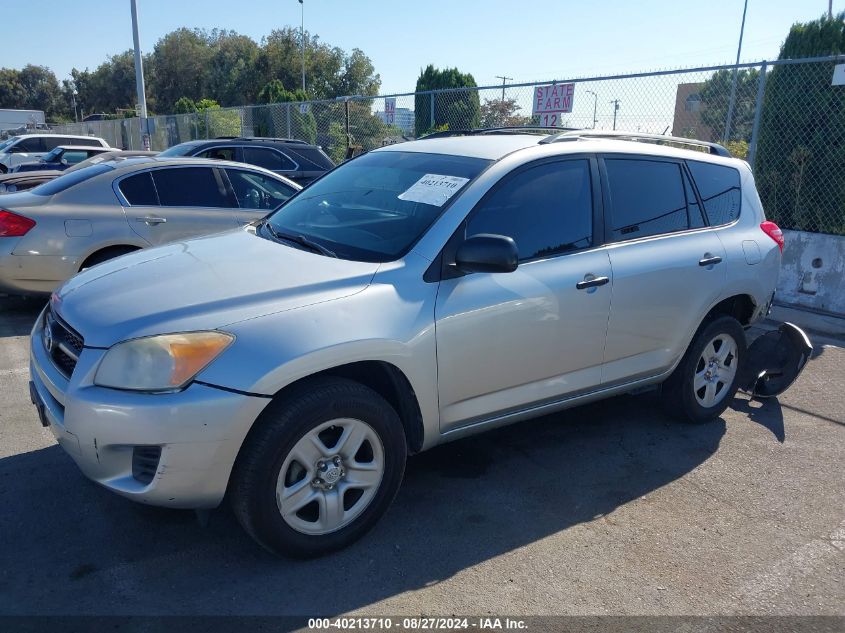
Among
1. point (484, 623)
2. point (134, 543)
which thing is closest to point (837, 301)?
point (484, 623)

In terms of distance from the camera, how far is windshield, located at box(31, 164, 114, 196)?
22.0ft

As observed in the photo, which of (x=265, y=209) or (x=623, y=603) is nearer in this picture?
(x=623, y=603)

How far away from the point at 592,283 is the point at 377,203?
1.25 m

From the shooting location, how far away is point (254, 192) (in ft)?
24.8

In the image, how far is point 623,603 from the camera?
9.43 feet

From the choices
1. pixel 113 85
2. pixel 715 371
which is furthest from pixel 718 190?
pixel 113 85

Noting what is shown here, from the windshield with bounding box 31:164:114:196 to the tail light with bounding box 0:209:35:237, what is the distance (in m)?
0.42

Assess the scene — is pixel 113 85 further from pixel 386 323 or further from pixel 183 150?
pixel 386 323

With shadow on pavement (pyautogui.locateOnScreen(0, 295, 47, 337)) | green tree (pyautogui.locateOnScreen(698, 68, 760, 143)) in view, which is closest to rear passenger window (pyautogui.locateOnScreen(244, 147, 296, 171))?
shadow on pavement (pyautogui.locateOnScreen(0, 295, 47, 337))

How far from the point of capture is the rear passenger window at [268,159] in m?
11.4

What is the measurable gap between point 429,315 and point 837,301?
246 inches

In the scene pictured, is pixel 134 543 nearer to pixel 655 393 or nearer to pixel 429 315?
pixel 429 315

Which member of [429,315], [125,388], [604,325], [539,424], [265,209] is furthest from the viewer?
[265,209]

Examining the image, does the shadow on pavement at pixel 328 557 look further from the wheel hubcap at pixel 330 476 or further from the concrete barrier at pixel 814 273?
the concrete barrier at pixel 814 273
